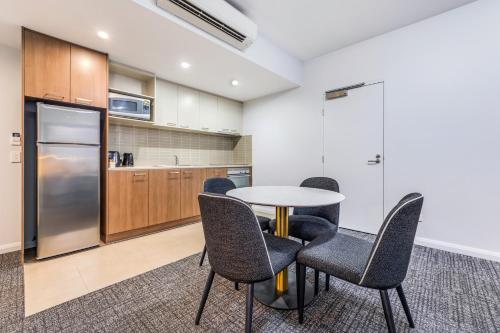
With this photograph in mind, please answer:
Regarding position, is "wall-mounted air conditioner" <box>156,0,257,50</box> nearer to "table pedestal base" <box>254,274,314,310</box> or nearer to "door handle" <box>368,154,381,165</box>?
"door handle" <box>368,154,381,165</box>

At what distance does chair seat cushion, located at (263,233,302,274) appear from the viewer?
128 centimetres

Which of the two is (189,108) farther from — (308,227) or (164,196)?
(308,227)

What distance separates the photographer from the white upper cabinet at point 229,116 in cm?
434

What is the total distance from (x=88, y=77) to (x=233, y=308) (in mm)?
2778

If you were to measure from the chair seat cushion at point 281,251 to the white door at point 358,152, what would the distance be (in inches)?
81.7

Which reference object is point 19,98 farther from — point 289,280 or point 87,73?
point 289,280

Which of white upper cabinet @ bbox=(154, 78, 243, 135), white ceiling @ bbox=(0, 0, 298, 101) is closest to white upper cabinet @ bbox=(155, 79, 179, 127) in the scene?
white upper cabinet @ bbox=(154, 78, 243, 135)

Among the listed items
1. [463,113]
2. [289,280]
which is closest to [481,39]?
[463,113]

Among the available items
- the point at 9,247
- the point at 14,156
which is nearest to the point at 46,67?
the point at 14,156

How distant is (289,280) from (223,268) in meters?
0.91

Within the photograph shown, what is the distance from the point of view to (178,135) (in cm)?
400

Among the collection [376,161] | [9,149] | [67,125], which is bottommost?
[376,161]

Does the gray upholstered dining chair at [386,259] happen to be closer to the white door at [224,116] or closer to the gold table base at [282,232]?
the gold table base at [282,232]

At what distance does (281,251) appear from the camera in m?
1.38
